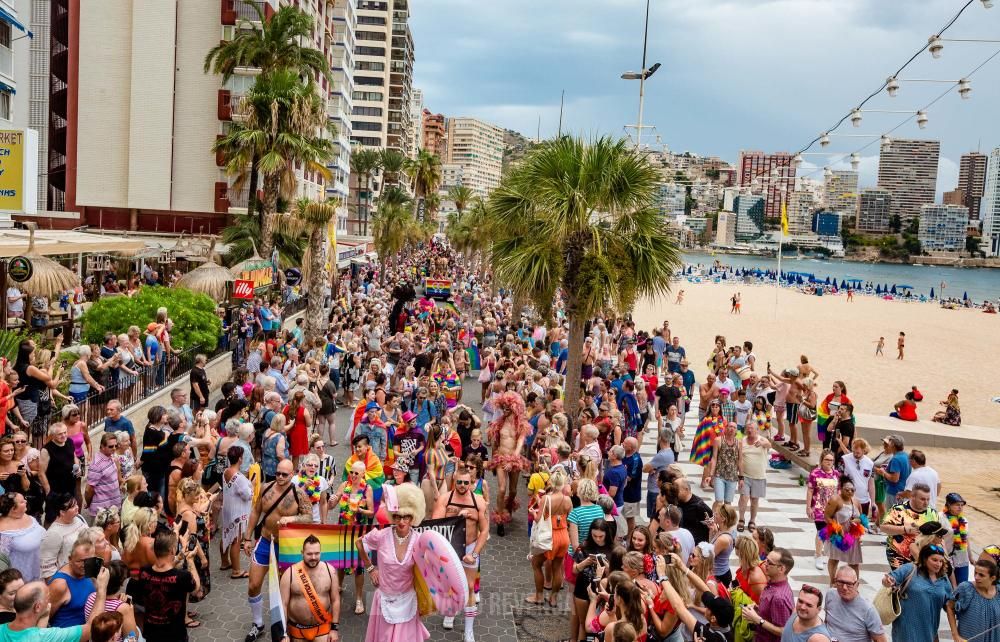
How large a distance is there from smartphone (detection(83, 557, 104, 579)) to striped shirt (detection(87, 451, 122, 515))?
9.33 ft

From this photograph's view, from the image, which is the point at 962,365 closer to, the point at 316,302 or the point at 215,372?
the point at 316,302

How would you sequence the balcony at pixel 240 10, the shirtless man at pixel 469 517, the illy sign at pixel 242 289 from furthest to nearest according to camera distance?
1. the balcony at pixel 240 10
2. the illy sign at pixel 242 289
3. the shirtless man at pixel 469 517

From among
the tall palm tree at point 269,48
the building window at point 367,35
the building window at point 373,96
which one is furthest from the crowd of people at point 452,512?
the building window at point 367,35

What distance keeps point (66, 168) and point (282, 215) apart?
14996 mm

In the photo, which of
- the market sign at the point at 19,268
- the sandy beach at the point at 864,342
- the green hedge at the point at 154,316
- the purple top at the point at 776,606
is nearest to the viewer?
the purple top at the point at 776,606

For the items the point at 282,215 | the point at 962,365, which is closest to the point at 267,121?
the point at 282,215

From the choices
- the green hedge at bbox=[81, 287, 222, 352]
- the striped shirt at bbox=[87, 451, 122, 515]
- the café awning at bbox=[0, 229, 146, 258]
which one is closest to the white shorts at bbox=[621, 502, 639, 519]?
the striped shirt at bbox=[87, 451, 122, 515]

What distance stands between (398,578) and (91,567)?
2.08 meters

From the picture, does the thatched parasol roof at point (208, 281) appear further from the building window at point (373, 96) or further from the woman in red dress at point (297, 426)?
the building window at point (373, 96)

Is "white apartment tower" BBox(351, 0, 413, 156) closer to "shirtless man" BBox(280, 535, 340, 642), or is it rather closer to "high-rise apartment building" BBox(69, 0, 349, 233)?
"high-rise apartment building" BBox(69, 0, 349, 233)

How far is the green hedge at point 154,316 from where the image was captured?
14.6m

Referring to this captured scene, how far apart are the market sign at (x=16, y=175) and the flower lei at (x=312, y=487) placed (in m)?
11.7

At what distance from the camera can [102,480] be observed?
7.54m

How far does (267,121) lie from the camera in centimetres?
2397
